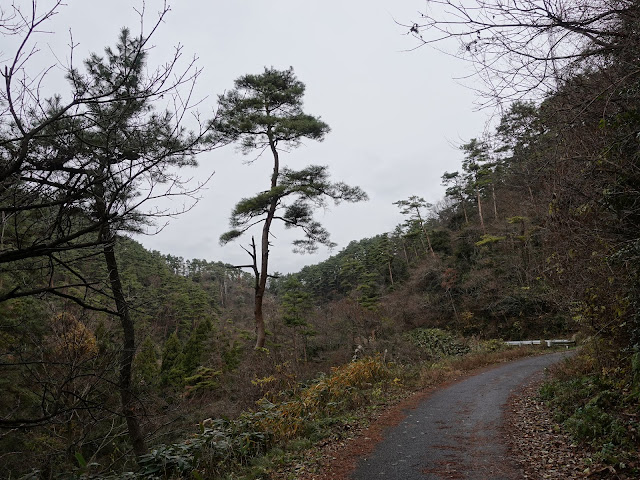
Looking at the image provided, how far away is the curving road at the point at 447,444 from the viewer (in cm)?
502

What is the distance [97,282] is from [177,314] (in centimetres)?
3272

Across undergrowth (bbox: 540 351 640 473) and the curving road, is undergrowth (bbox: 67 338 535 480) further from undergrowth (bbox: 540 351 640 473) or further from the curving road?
undergrowth (bbox: 540 351 640 473)

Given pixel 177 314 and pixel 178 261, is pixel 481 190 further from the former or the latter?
pixel 178 261

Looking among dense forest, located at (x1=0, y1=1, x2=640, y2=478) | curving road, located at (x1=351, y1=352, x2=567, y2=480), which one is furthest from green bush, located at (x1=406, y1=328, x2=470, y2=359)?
curving road, located at (x1=351, y1=352, x2=567, y2=480)

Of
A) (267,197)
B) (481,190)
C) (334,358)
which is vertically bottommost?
(334,358)

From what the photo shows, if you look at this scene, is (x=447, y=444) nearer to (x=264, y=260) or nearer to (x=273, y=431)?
(x=273, y=431)

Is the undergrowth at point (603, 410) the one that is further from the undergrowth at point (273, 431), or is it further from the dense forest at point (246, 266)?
the undergrowth at point (273, 431)

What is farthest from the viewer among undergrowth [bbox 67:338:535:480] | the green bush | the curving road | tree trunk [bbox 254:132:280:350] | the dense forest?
the green bush

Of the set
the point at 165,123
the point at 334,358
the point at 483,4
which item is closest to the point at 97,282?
the point at 165,123

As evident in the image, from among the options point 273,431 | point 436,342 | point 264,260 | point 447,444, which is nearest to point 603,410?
point 447,444

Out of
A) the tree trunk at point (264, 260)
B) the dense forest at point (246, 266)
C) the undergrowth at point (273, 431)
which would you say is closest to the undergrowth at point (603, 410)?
the dense forest at point (246, 266)

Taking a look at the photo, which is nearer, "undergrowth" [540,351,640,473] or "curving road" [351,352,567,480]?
"undergrowth" [540,351,640,473]

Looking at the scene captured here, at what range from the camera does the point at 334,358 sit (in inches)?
739

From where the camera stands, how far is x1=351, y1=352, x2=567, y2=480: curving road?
5.02 meters
